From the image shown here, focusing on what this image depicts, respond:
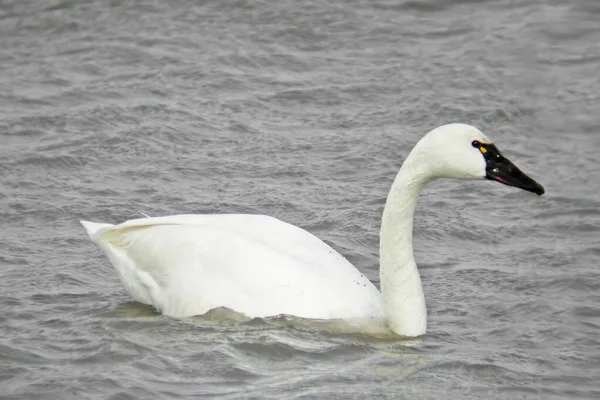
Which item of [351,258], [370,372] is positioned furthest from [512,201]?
[370,372]

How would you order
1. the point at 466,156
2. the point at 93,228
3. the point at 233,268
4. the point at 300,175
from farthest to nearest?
1. the point at 300,175
2. the point at 93,228
3. the point at 233,268
4. the point at 466,156

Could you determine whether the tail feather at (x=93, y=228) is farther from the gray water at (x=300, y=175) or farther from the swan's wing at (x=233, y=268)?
the gray water at (x=300, y=175)

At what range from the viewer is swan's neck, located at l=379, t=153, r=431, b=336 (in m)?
6.81

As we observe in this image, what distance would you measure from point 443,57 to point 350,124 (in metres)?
1.68

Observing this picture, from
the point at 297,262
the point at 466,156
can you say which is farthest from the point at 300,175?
the point at 466,156

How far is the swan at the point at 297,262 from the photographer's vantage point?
21.8 feet

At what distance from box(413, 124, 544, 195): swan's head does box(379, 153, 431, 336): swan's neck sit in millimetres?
161

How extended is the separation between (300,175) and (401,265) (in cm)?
245

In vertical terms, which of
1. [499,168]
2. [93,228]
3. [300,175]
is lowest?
[300,175]

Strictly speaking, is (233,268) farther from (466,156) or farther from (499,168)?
(499,168)

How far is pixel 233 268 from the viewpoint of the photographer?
22.7 ft

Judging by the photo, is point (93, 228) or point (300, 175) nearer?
point (93, 228)

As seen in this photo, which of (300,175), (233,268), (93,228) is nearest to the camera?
(233,268)

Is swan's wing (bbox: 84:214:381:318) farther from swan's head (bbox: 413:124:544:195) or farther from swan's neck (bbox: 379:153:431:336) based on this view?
swan's head (bbox: 413:124:544:195)
